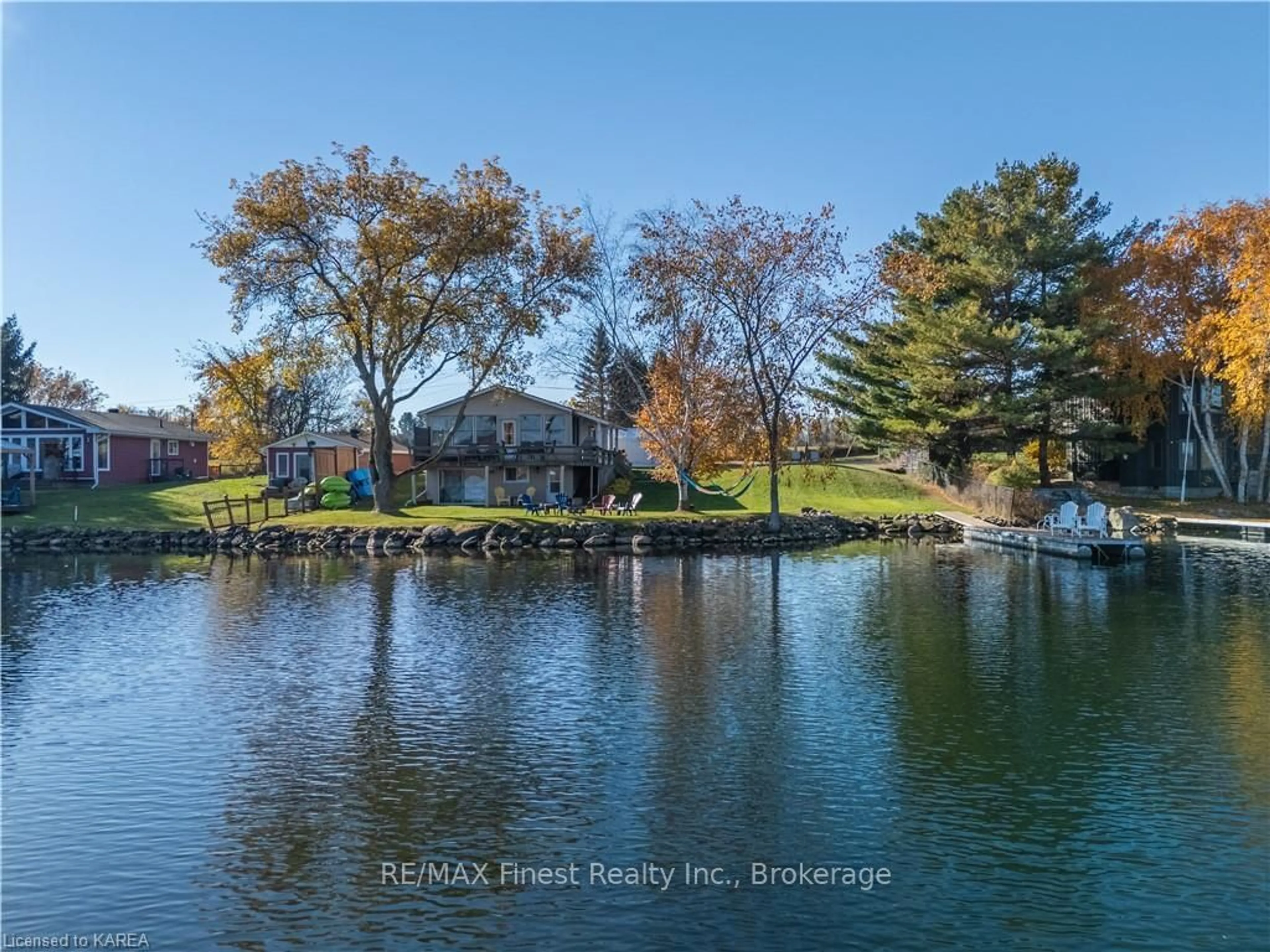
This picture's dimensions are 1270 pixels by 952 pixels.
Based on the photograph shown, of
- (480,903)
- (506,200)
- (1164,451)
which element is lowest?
(480,903)

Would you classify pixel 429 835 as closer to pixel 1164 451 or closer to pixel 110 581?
pixel 110 581

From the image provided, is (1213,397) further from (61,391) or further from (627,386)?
(61,391)

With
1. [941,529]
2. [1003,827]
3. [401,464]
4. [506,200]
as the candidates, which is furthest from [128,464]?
[1003,827]

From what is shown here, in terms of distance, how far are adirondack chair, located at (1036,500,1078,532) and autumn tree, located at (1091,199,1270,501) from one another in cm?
931

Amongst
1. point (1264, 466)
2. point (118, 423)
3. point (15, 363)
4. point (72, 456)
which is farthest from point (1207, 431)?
point (15, 363)

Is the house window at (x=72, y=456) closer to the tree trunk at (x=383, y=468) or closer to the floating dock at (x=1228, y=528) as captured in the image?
the tree trunk at (x=383, y=468)

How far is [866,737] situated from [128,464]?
53.5 m

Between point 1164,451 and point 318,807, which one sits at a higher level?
point 1164,451

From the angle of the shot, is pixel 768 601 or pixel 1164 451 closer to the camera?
pixel 768 601

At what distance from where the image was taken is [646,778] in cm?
1115

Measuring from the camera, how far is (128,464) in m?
56.0

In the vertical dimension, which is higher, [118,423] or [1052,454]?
[118,423]

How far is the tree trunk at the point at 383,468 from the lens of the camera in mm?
42312

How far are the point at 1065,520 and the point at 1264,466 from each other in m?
14.8
